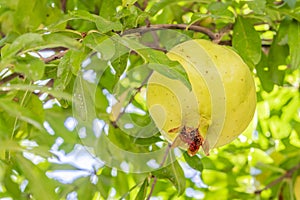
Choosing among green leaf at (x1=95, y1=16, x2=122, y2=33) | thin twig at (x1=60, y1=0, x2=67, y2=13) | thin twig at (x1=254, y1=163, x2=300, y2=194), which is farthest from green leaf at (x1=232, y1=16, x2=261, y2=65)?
thin twig at (x1=254, y1=163, x2=300, y2=194)

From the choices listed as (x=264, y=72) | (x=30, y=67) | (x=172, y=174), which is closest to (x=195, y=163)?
(x=172, y=174)

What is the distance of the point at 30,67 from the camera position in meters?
0.89

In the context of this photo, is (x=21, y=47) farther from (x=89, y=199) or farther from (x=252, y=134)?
(x=252, y=134)

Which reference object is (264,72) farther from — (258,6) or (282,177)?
(282,177)

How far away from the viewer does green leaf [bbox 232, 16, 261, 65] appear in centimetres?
137

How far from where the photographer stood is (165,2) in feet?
4.51

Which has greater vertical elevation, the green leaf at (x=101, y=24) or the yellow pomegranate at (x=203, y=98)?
the green leaf at (x=101, y=24)

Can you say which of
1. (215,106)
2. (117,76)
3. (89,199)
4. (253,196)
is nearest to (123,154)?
(89,199)

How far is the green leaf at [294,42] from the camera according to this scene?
134cm

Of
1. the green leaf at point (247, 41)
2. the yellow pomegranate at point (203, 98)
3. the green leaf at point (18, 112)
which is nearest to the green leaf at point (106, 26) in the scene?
the yellow pomegranate at point (203, 98)

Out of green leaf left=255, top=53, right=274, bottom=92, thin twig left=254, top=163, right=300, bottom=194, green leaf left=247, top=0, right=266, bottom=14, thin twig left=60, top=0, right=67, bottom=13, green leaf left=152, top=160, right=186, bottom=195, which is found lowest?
thin twig left=254, top=163, right=300, bottom=194

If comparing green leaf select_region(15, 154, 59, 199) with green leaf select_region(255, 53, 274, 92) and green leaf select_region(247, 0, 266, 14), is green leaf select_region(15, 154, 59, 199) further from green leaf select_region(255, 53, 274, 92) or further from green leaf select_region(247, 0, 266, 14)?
green leaf select_region(255, 53, 274, 92)

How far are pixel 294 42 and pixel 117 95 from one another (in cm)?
44

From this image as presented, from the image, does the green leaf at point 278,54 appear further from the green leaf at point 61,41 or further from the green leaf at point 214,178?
the green leaf at point 61,41
